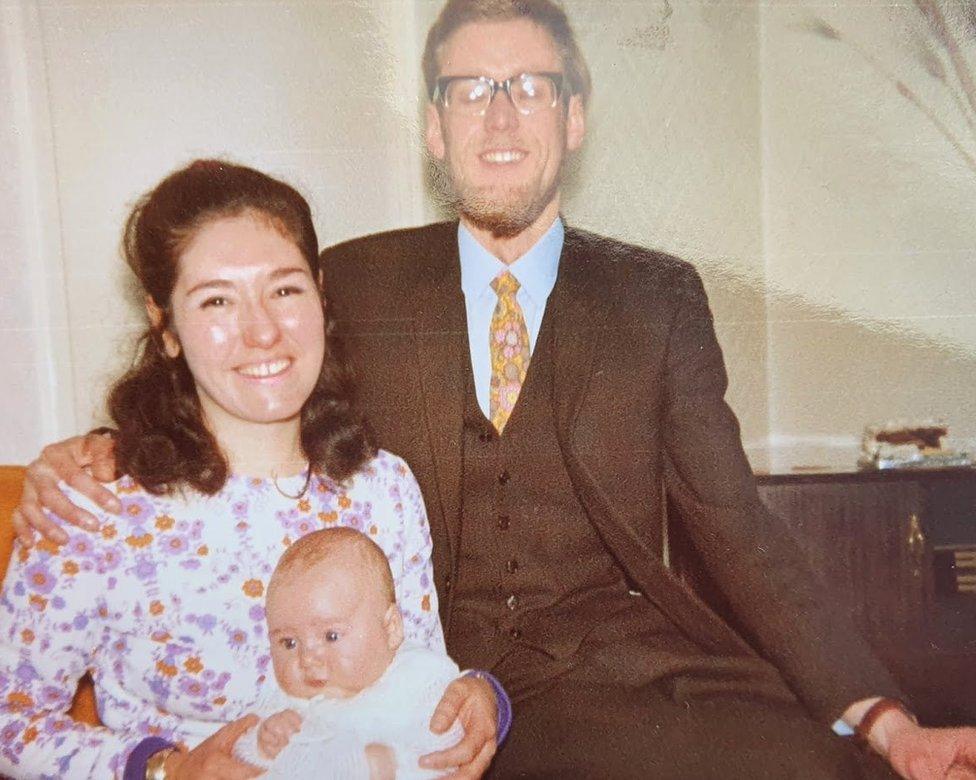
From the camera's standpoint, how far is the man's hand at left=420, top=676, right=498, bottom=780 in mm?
1127

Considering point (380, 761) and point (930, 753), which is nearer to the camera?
point (380, 761)

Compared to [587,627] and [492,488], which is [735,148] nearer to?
[492,488]

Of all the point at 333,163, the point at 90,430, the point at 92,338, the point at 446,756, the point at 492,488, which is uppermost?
the point at 333,163

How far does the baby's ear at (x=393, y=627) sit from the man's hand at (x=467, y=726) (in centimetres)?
10

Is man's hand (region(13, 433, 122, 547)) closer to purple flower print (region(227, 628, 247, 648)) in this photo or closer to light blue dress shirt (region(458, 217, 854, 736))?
purple flower print (region(227, 628, 247, 648))

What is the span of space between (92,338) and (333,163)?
0.44 meters

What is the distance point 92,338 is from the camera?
4.27 feet

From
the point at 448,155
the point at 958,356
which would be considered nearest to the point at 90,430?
the point at 448,155

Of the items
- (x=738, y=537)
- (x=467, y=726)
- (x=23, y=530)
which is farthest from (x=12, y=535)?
(x=738, y=537)

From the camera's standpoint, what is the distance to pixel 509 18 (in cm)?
129

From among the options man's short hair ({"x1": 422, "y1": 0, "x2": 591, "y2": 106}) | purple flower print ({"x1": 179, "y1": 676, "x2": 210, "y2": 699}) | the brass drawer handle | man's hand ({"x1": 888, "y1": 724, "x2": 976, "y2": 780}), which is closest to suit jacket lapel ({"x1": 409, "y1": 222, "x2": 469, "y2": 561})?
man's short hair ({"x1": 422, "y1": 0, "x2": 591, "y2": 106})

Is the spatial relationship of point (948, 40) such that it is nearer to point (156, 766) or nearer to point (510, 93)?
point (510, 93)

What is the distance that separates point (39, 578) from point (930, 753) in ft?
3.96

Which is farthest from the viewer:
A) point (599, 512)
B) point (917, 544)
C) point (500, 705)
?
point (917, 544)
